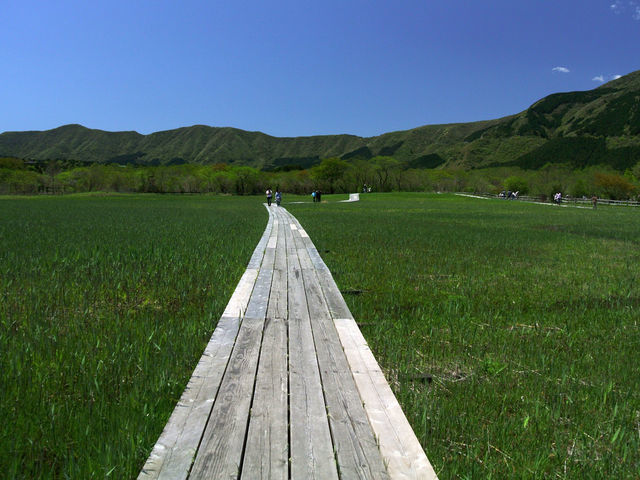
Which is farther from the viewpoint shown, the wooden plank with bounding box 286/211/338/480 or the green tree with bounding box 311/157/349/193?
the green tree with bounding box 311/157/349/193

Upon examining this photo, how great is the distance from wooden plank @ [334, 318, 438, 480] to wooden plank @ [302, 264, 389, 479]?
5 centimetres

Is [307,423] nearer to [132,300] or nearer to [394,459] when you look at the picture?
[394,459]

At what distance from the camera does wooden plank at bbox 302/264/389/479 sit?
2148 mm

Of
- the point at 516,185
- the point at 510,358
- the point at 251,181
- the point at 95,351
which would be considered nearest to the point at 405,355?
the point at 510,358

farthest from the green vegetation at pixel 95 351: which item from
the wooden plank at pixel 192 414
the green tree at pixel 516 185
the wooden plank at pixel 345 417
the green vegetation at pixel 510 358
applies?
the green tree at pixel 516 185

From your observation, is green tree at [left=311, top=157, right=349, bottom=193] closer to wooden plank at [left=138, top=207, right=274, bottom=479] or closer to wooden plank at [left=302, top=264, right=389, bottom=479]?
wooden plank at [left=138, top=207, right=274, bottom=479]

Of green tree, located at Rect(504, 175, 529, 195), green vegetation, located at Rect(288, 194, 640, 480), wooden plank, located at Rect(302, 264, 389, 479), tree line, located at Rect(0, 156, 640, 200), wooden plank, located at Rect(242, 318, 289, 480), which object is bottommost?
green vegetation, located at Rect(288, 194, 640, 480)

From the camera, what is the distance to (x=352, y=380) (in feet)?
10.5

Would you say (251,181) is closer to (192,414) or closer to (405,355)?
(405,355)

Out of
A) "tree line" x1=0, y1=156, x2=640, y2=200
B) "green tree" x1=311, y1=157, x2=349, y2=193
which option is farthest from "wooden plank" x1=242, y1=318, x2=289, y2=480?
"green tree" x1=311, y1=157, x2=349, y2=193

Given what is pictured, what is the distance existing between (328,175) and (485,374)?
352 ft

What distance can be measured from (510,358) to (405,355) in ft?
3.34

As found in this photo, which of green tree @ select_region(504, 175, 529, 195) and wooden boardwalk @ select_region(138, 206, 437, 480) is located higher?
green tree @ select_region(504, 175, 529, 195)

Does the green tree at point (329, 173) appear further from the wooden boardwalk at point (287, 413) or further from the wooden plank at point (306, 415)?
the wooden plank at point (306, 415)
